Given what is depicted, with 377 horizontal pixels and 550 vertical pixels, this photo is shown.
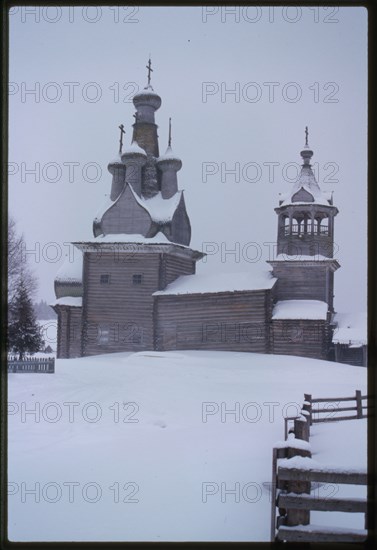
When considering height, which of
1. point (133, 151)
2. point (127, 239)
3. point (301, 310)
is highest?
point (133, 151)

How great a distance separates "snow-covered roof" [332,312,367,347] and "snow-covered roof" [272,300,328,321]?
1356mm

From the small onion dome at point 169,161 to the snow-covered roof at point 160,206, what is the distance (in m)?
1.53

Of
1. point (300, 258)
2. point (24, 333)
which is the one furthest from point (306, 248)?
point (24, 333)

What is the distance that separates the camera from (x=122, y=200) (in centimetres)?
2923

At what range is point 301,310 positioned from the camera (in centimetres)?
2520

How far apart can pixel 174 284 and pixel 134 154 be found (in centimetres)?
776

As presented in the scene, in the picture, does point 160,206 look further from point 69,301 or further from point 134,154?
point 69,301

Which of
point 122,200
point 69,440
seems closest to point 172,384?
point 69,440

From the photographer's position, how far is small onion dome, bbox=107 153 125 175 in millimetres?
31000

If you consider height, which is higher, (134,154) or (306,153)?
(134,154)

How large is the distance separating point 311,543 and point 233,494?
8.72 ft

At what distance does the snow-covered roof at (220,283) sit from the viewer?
2603 centimetres

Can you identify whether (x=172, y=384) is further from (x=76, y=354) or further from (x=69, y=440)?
(x=76, y=354)

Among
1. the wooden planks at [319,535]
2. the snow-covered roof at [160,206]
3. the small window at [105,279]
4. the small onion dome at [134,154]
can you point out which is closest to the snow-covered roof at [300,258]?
the snow-covered roof at [160,206]
